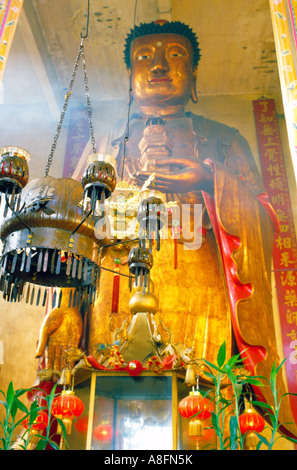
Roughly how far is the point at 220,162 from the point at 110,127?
154cm

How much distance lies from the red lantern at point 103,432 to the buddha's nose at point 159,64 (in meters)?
3.98

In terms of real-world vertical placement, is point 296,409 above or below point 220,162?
below

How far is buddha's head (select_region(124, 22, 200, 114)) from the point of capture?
545cm

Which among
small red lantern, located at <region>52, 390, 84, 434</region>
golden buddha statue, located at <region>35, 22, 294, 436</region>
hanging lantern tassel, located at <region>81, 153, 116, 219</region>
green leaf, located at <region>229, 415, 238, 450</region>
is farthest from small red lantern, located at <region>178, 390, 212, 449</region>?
green leaf, located at <region>229, 415, 238, 450</region>

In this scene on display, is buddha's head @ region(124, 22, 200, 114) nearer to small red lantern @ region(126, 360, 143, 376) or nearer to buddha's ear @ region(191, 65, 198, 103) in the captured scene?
buddha's ear @ region(191, 65, 198, 103)

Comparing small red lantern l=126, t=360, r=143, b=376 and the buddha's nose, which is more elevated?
the buddha's nose

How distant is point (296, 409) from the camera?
394 cm

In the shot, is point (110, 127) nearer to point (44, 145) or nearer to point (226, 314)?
point (44, 145)

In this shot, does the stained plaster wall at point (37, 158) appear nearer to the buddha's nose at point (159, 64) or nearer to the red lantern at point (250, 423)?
the buddha's nose at point (159, 64)

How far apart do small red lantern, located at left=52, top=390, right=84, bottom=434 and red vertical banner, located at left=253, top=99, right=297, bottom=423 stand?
1.86m

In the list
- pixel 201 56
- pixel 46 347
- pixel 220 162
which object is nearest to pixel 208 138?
pixel 220 162

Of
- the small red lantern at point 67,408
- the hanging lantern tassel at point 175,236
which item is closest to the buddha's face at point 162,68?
the hanging lantern tassel at point 175,236

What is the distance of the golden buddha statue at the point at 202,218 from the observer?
4245mm

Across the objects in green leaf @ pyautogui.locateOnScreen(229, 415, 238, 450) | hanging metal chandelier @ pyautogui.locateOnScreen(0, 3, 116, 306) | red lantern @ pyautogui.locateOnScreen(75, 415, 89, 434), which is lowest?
green leaf @ pyautogui.locateOnScreen(229, 415, 238, 450)
